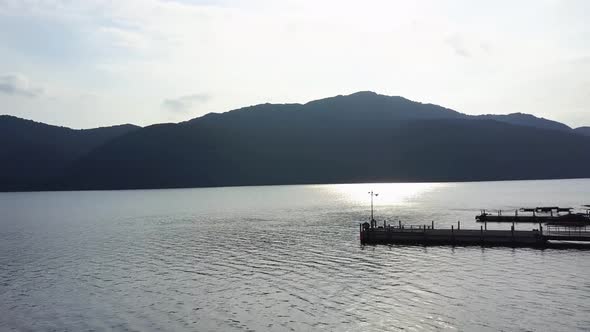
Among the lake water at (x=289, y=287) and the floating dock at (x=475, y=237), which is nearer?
the lake water at (x=289, y=287)

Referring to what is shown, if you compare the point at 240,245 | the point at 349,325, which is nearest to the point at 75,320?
the point at 349,325

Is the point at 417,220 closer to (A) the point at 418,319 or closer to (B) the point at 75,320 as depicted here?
(A) the point at 418,319

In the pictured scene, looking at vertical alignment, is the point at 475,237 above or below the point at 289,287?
above

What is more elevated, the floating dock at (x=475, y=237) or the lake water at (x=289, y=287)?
the floating dock at (x=475, y=237)

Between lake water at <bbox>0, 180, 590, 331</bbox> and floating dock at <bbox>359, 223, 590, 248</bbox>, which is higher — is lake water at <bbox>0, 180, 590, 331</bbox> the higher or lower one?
the lower one

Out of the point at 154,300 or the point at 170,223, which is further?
the point at 170,223

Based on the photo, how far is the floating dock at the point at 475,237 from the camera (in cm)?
7319

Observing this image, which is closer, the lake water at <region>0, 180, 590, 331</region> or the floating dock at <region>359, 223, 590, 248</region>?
the lake water at <region>0, 180, 590, 331</region>

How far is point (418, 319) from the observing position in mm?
37812

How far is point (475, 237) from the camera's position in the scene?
76.1 m

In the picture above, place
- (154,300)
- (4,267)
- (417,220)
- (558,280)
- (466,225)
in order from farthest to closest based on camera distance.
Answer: (417,220)
(466,225)
(4,267)
(558,280)
(154,300)

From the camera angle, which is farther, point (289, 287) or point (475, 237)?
point (475, 237)

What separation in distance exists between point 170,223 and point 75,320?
3478 inches

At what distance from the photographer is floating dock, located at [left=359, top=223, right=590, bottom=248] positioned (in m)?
73.2
